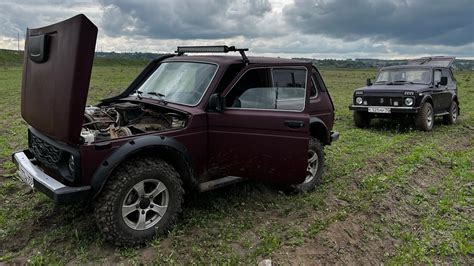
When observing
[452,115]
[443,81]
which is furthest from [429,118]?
[452,115]

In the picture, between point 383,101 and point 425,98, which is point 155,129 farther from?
point 425,98

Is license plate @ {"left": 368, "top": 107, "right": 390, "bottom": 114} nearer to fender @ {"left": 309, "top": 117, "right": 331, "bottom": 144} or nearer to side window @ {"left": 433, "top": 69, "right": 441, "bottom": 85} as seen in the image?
side window @ {"left": 433, "top": 69, "right": 441, "bottom": 85}

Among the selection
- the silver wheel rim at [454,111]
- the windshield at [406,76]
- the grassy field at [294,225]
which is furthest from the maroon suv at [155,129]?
the silver wheel rim at [454,111]

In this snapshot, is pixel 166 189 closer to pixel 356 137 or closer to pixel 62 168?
pixel 62 168

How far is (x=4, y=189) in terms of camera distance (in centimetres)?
557

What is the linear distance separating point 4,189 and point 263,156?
3.45m

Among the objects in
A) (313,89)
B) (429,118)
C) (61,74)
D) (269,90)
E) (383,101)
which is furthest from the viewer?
(429,118)

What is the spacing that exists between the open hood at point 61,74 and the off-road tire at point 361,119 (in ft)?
28.7

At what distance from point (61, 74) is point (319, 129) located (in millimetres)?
3615

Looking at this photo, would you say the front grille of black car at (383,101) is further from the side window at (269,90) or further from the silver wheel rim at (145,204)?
the silver wheel rim at (145,204)

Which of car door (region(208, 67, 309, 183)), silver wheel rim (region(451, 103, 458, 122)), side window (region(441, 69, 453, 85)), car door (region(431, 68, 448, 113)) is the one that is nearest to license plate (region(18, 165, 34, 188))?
car door (region(208, 67, 309, 183))

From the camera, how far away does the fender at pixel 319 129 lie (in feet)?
19.2

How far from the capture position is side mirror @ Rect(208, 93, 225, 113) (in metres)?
4.60

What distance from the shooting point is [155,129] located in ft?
15.3
